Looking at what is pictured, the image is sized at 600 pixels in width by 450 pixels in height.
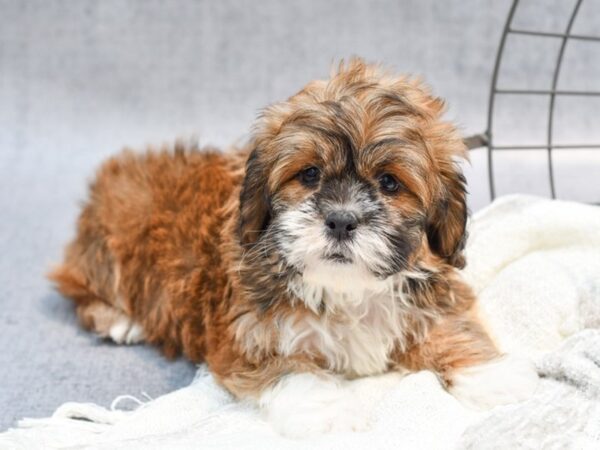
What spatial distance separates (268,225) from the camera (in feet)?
9.14

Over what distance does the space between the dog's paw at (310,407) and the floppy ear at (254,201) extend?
0.46 metres

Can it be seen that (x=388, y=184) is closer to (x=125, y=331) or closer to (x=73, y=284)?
(x=125, y=331)

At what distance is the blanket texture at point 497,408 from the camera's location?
254cm

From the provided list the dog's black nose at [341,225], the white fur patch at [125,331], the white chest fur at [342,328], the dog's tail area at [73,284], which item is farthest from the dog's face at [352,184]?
the dog's tail area at [73,284]

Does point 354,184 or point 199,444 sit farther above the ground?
point 354,184

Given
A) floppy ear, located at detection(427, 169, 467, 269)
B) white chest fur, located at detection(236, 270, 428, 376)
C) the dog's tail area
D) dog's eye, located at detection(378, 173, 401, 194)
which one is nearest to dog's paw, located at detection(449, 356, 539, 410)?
white chest fur, located at detection(236, 270, 428, 376)

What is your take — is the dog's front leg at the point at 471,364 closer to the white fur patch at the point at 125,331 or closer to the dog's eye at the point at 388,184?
the dog's eye at the point at 388,184

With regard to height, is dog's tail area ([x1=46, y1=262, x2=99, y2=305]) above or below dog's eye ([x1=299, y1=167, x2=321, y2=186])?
below

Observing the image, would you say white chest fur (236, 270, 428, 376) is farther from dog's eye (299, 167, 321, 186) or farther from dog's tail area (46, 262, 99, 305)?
dog's tail area (46, 262, 99, 305)

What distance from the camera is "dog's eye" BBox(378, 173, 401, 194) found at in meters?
2.60

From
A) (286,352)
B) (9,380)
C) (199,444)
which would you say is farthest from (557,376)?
(9,380)

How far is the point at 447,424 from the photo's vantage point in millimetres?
2609

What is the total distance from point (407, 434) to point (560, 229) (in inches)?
56.0

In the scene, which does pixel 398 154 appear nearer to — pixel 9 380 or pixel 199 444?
pixel 199 444
